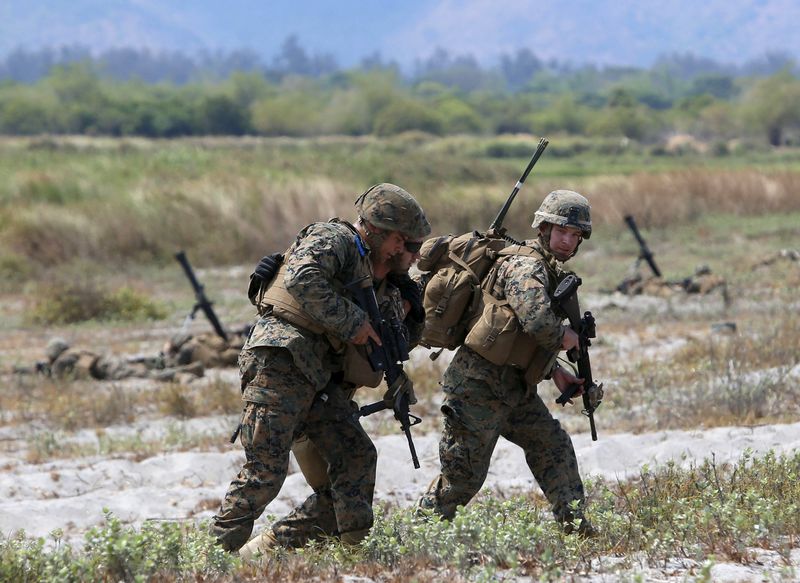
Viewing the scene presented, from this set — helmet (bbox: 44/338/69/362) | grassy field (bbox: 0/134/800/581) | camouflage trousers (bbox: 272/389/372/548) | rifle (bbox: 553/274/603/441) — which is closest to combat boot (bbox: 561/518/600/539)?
grassy field (bbox: 0/134/800/581)

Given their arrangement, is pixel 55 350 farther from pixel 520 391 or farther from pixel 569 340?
pixel 569 340

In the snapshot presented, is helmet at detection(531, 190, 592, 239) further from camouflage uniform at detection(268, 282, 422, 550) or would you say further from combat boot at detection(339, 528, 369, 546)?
combat boot at detection(339, 528, 369, 546)

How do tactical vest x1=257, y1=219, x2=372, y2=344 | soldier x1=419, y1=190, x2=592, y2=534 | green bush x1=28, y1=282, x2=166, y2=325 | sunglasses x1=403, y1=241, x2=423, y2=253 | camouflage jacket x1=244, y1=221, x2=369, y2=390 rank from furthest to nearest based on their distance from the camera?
green bush x1=28, y1=282, x2=166, y2=325 < soldier x1=419, y1=190, x2=592, y2=534 < sunglasses x1=403, y1=241, x2=423, y2=253 < tactical vest x1=257, y1=219, x2=372, y2=344 < camouflage jacket x1=244, y1=221, x2=369, y2=390

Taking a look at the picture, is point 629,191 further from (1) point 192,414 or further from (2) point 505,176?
(1) point 192,414

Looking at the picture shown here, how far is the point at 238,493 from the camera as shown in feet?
16.0

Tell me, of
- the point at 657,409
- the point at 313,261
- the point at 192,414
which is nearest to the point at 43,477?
the point at 192,414

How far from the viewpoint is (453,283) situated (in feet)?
18.0

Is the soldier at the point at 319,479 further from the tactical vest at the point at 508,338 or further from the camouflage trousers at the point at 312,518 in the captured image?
the tactical vest at the point at 508,338

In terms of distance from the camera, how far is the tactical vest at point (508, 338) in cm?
535

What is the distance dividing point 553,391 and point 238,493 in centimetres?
558

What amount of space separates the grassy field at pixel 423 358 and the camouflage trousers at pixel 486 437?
201mm

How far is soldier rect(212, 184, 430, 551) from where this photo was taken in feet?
15.9

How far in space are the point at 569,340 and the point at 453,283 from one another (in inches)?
23.8

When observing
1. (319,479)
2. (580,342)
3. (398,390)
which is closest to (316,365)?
(398,390)
